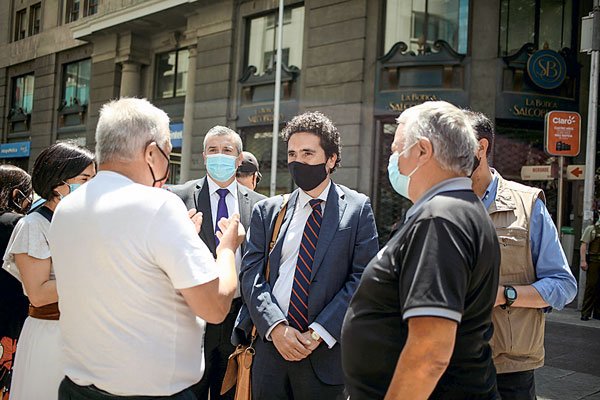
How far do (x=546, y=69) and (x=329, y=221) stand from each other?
44.7 ft

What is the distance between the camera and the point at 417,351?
6.50 feet

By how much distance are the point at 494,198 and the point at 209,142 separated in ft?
7.85

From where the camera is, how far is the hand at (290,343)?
328 cm

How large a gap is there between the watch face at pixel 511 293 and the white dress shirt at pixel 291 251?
38.6 inches

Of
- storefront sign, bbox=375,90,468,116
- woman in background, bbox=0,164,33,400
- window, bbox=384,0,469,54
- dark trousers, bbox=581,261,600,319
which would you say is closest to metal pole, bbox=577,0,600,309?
dark trousers, bbox=581,261,600,319

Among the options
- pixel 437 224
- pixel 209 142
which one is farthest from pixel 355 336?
pixel 209 142

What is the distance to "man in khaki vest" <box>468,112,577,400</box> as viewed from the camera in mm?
2934

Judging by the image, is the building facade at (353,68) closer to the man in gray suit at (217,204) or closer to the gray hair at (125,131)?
the man in gray suit at (217,204)

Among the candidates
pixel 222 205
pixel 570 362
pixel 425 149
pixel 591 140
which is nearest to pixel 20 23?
pixel 591 140

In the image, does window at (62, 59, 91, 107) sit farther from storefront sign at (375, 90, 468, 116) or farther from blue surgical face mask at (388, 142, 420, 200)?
blue surgical face mask at (388, 142, 420, 200)

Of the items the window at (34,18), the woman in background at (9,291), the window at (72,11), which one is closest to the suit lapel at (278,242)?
the woman in background at (9,291)

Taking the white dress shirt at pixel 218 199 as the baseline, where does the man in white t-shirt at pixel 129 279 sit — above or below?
below

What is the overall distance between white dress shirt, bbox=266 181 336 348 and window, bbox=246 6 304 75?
14.7 meters

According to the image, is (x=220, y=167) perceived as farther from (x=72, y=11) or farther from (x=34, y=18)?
(x=34, y=18)
